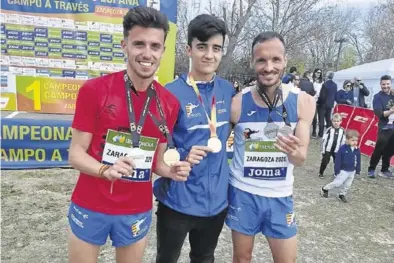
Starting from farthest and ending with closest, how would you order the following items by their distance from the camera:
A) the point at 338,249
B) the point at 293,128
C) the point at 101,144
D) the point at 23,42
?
the point at 23,42
the point at 338,249
the point at 293,128
the point at 101,144

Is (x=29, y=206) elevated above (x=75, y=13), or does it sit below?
below

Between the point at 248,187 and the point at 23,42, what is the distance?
479 centimetres

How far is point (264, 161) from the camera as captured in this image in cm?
220

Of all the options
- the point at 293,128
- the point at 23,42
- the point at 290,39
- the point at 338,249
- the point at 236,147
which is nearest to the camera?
the point at 293,128

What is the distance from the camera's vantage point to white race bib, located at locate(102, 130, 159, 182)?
5.81 ft

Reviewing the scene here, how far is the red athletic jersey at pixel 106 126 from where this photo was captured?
1729 mm

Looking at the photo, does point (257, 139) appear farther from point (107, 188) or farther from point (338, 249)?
point (338, 249)

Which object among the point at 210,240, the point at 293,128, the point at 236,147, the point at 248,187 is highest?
the point at 293,128

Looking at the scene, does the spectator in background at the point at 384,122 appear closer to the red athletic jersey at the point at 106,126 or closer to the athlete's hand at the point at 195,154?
the athlete's hand at the point at 195,154

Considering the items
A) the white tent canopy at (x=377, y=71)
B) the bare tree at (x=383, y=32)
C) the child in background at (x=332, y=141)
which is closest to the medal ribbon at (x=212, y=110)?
the child in background at (x=332, y=141)

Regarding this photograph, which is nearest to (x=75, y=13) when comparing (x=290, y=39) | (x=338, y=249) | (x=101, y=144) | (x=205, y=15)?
(x=205, y=15)

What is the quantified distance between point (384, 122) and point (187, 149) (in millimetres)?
5707

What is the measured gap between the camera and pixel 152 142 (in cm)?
187

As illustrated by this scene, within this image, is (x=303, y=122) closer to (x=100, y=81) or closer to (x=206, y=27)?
(x=206, y=27)
